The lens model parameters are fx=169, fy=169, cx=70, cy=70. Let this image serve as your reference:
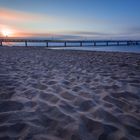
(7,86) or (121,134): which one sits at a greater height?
(7,86)

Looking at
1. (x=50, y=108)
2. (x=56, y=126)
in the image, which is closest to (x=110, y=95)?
(x=50, y=108)

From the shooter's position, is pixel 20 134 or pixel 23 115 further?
pixel 23 115

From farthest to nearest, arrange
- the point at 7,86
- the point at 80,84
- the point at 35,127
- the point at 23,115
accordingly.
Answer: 1. the point at 80,84
2. the point at 7,86
3. the point at 23,115
4. the point at 35,127

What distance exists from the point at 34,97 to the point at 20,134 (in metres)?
1.34

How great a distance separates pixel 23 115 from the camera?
9.22ft

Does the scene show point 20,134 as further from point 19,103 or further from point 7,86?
point 7,86

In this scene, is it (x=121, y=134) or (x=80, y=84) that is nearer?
(x=121, y=134)

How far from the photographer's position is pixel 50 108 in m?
3.07

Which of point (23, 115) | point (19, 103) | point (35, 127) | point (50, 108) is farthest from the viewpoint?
point (19, 103)

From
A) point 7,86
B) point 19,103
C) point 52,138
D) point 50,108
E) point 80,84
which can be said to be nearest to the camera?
point 52,138

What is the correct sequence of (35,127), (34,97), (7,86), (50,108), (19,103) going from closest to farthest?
(35,127) → (50,108) → (19,103) → (34,97) → (7,86)

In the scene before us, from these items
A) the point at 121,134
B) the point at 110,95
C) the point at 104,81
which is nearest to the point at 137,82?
the point at 104,81

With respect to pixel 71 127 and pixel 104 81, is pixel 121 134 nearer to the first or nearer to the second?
pixel 71 127

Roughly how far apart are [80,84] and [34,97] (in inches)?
57.6
